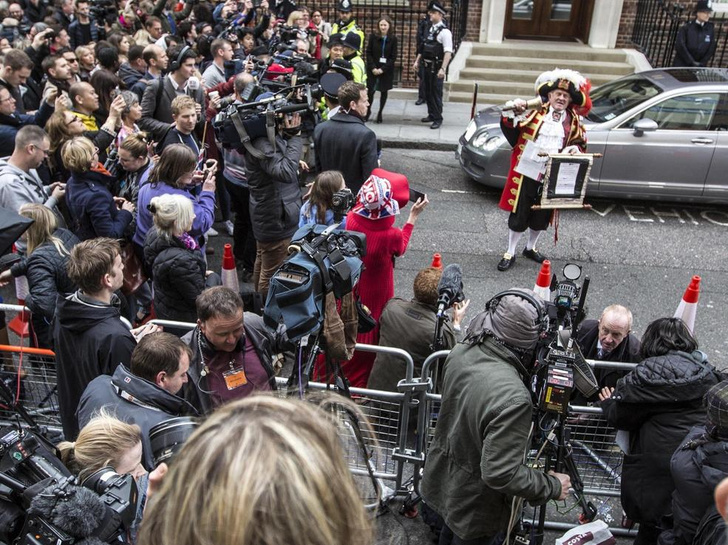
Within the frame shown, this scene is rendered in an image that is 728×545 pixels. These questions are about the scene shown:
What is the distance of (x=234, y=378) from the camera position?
3455mm

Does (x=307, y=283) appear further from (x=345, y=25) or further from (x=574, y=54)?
(x=574, y=54)

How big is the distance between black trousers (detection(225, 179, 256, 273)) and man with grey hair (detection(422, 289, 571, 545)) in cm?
401

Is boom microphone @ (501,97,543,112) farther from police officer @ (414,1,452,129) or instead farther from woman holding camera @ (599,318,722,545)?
police officer @ (414,1,452,129)

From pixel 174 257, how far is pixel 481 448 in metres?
2.48

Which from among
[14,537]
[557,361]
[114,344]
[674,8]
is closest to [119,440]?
[14,537]

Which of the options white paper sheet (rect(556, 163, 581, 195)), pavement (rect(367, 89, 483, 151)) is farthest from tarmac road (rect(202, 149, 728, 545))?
pavement (rect(367, 89, 483, 151))

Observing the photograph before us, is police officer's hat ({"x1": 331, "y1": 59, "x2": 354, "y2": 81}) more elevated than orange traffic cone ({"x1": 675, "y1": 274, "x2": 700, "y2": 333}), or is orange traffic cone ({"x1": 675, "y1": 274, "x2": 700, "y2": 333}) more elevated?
police officer's hat ({"x1": 331, "y1": 59, "x2": 354, "y2": 81})

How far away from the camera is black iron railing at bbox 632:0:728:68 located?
528 inches

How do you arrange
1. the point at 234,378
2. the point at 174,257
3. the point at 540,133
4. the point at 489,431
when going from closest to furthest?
the point at 489,431 < the point at 234,378 < the point at 174,257 < the point at 540,133

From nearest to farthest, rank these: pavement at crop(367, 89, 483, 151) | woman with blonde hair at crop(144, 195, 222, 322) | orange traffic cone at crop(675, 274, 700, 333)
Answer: woman with blonde hair at crop(144, 195, 222, 322)
orange traffic cone at crop(675, 274, 700, 333)
pavement at crop(367, 89, 483, 151)

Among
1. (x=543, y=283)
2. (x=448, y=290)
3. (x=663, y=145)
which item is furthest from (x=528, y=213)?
(x=448, y=290)

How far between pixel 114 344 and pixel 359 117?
3.59 m

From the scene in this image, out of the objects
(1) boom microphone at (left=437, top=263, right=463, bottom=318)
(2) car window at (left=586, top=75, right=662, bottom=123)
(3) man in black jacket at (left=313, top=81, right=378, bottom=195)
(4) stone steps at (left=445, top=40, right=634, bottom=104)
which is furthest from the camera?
(4) stone steps at (left=445, top=40, right=634, bottom=104)

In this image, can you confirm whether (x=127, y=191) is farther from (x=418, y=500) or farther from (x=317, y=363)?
(x=418, y=500)
